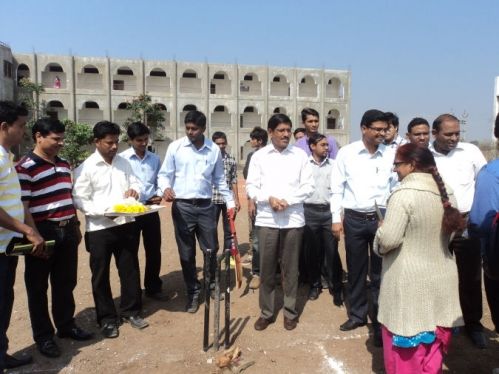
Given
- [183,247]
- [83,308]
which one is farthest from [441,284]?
[83,308]

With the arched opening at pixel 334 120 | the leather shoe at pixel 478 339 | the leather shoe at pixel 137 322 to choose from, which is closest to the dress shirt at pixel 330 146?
the leather shoe at pixel 478 339

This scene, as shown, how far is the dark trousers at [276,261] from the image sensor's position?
14.1ft

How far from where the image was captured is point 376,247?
2.86m

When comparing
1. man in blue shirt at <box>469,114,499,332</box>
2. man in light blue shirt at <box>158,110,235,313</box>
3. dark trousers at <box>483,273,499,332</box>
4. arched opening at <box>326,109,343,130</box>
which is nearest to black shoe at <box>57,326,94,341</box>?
man in light blue shirt at <box>158,110,235,313</box>

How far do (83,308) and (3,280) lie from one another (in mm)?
1881

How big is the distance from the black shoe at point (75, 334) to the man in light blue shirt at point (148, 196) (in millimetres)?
1215

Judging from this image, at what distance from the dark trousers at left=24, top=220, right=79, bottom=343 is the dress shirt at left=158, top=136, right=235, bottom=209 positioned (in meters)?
1.22

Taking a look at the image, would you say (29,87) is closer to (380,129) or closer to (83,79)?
(83,79)

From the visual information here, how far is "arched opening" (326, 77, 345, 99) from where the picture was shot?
46.1m

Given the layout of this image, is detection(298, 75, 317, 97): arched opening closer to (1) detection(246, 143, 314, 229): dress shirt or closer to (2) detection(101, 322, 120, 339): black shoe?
(1) detection(246, 143, 314, 229): dress shirt

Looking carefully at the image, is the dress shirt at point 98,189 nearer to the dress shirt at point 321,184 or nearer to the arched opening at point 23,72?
the dress shirt at point 321,184

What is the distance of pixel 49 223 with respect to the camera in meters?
3.82

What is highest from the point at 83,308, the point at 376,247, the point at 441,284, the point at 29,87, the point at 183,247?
the point at 29,87

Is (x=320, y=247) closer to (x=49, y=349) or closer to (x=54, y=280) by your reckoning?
(x=54, y=280)
